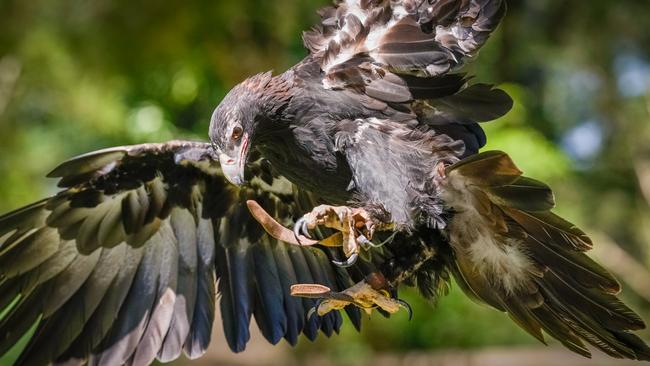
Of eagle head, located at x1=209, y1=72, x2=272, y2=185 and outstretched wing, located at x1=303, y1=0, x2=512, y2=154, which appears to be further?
outstretched wing, located at x1=303, y1=0, x2=512, y2=154

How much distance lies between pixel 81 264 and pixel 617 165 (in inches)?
272

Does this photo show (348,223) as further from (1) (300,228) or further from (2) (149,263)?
(2) (149,263)

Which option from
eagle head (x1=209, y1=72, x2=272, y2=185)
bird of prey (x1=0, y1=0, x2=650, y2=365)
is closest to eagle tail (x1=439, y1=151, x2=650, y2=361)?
bird of prey (x1=0, y1=0, x2=650, y2=365)

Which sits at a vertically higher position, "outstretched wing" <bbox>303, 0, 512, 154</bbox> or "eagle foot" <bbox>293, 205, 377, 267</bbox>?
"outstretched wing" <bbox>303, 0, 512, 154</bbox>

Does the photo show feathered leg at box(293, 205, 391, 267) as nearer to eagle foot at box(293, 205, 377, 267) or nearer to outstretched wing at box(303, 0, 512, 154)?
eagle foot at box(293, 205, 377, 267)

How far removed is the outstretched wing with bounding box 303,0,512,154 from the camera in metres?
3.50

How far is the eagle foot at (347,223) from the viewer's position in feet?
10.7

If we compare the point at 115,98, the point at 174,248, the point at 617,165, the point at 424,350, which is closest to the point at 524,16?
the point at 617,165

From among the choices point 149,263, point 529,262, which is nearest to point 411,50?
point 529,262

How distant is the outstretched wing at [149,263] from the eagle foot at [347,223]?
1.01 m

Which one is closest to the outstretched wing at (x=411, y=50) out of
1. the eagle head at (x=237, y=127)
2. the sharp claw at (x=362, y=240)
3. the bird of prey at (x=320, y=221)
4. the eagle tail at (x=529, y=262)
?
the bird of prey at (x=320, y=221)

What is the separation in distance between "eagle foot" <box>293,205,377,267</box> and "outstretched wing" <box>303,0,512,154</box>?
1.63ft

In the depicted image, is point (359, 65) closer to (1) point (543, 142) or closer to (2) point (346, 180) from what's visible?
(2) point (346, 180)

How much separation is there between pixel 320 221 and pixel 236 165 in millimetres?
398
